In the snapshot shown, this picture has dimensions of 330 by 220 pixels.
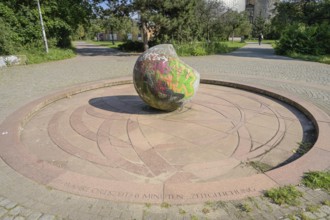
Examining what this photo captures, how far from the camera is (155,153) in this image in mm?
4660

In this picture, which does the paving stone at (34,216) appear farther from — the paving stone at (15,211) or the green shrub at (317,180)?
the green shrub at (317,180)

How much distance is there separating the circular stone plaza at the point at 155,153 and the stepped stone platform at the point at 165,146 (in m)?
0.02

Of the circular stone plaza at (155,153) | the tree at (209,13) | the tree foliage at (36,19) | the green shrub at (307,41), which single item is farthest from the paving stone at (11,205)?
the tree at (209,13)

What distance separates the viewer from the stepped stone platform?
140 inches

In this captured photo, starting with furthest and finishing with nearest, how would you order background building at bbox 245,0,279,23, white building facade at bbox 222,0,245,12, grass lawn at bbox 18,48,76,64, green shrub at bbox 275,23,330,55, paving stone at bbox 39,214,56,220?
background building at bbox 245,0,279,23 < white building facade at bbox 222,0,245,12 < green shrub at bbox 275,23,330,55 < grass lawn at bbox 18,48,76,64 < paving stone at bbox 39,214,56,220

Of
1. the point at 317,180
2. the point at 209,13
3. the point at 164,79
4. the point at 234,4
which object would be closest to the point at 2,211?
the point at 164,79

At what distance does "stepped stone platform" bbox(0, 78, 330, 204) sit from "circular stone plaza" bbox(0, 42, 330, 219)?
0.02 metres

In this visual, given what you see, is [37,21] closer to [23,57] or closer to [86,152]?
[23,57]

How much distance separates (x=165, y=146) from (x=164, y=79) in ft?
5.47

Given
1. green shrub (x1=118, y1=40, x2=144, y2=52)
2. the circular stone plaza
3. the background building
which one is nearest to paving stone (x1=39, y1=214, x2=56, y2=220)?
the circular stone plaza

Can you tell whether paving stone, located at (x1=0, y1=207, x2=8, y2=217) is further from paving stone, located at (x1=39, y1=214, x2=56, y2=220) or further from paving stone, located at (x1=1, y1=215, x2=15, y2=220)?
paving stone, located at (x1=39, y1=214, x2=56, y2=220)

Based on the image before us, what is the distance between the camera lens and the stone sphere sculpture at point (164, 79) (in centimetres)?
579

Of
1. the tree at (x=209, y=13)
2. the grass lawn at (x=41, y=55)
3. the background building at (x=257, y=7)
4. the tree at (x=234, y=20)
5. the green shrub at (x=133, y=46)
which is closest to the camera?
the grass lawn at (x=41, y=55)

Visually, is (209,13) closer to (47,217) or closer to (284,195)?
(284,195)
